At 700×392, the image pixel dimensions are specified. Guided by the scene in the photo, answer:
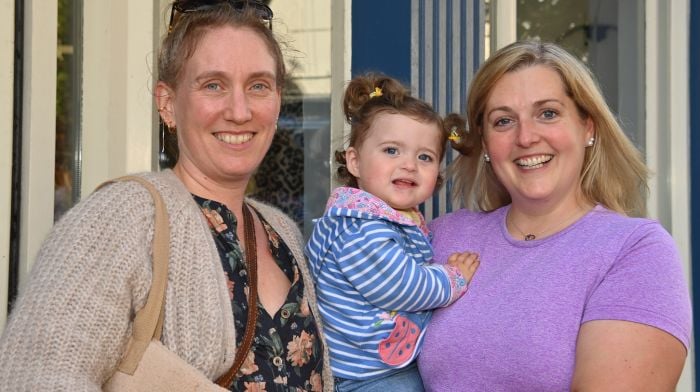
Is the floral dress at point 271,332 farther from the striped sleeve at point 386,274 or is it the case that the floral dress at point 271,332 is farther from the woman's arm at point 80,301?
the woman's arm at point 80,301

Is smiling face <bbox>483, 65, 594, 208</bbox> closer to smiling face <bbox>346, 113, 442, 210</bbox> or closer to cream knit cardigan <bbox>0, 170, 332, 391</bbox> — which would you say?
smiling face <bbox>346, 113, 442, 210</bbox>

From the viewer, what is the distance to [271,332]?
212 cm

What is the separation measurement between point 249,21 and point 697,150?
7.24 ft

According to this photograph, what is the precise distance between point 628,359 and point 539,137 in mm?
679

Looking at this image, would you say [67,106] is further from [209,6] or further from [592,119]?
[592,119]

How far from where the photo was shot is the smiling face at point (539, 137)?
243 cm

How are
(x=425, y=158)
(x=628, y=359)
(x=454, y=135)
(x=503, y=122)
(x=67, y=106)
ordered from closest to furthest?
1. (x=628, y=359)
2. (x=503, y=122)
3. (x=425, y=158)
4. (x=454, y=135)
5. (x=67, y=106)

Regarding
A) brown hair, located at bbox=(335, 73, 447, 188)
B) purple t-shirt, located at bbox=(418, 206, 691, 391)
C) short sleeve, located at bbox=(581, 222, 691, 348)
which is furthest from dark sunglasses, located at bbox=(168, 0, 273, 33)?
short sleeve, located at bbox=(581, 222, 691, 348)

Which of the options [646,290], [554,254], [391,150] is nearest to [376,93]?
[391,150]

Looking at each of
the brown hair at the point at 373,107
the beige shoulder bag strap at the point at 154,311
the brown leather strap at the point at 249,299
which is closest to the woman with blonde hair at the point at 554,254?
the brown hair at the point at 373,107

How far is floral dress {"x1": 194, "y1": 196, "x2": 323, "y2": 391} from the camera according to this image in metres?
2.06

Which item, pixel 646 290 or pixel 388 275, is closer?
pixel 646 290

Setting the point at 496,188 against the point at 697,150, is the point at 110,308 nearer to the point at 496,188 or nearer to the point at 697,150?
the point at 496,188

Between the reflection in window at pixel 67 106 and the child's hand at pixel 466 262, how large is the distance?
1.56 meters
